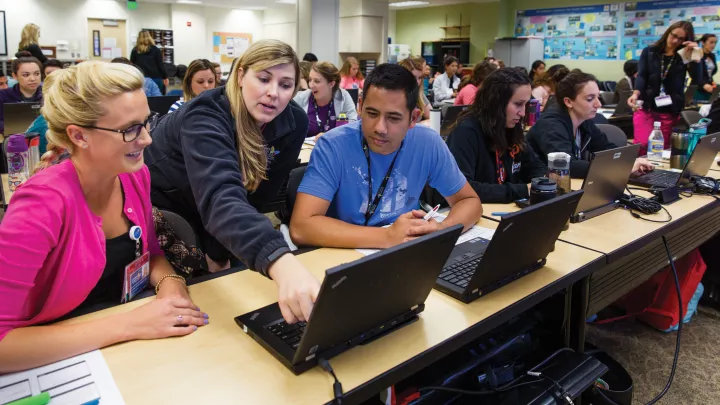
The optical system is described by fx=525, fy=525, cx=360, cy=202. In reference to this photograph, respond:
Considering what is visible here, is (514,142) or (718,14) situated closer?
(514,142)

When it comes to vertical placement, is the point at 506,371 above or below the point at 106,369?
below

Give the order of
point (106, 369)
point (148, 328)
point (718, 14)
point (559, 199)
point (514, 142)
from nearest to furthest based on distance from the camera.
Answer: point (106, 369)
point (148, 328)
point (559, 199)
point (514, 142)
point (718, 14)

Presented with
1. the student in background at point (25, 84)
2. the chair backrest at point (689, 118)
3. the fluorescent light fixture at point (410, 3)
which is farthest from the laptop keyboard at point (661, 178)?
the fluorescent light fixture at point (410, 3)

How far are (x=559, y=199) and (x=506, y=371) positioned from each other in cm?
55

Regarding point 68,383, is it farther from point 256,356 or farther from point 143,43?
point 143,43

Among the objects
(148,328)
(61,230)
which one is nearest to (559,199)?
(148,328)

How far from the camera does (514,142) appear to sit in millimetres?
2430

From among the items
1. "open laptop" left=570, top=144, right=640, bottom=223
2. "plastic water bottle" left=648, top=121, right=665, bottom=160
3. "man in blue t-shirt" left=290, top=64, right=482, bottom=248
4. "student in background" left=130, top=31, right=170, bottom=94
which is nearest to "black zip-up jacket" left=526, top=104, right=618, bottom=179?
"open laptop" left=570, top=144, right=640, bottom=223

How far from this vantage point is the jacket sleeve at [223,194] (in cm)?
109

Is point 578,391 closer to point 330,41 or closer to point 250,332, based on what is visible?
point 250,332

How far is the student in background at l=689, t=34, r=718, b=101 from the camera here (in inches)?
185

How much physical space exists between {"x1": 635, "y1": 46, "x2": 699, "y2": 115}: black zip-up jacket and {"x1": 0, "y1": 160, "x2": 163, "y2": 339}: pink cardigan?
4699mm

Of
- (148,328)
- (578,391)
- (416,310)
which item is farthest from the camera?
(578,391)

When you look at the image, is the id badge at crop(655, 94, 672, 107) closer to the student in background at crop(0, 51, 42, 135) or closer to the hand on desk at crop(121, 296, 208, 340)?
the hand on desk at crop(121, 296, 208, 340)
